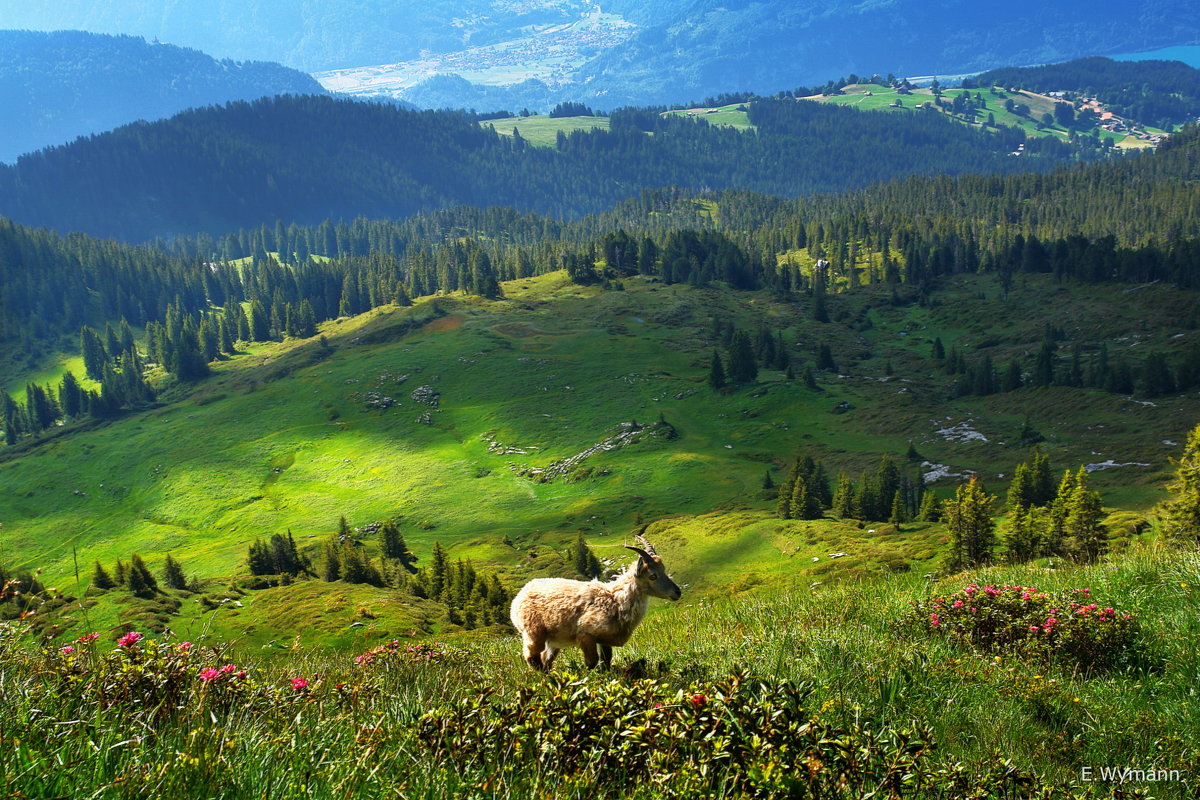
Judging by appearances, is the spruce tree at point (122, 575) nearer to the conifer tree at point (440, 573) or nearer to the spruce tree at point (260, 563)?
the spruce tree at point (260, 563)

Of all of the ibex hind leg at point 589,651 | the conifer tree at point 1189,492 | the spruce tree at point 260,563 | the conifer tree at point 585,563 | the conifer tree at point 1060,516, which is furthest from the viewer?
the spruce tree at point 260,563

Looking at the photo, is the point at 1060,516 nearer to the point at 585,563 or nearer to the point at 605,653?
the point at 585,563

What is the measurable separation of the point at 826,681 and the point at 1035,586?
6894mm

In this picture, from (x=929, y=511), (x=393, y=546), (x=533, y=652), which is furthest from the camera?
(x=393, y=546)

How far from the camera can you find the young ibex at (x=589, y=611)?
49.3 ft

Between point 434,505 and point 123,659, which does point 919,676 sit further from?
point 434,505

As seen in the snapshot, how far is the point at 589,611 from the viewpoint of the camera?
15102 millimetres

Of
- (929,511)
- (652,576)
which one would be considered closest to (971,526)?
(929,511)

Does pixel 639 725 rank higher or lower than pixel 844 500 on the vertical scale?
higher

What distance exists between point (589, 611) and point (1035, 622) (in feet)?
24.1

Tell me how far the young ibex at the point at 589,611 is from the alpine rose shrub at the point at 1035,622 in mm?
4698

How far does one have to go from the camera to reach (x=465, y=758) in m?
6.90

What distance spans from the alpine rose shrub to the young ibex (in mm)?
4698

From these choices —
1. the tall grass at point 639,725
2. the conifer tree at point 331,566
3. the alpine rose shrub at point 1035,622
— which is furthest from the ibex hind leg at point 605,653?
the conifer tree at point 331,566
